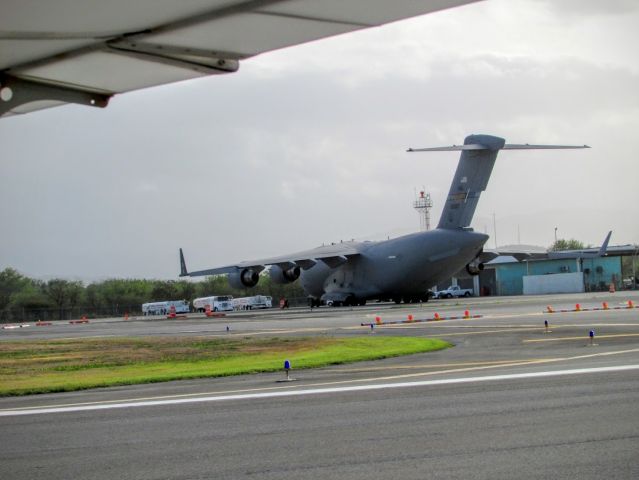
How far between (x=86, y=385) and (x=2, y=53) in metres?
12.7

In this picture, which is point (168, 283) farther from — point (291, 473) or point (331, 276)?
point (291, 473)

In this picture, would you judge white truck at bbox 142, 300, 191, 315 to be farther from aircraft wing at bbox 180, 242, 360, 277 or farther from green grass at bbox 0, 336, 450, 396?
green grass at bbox 0, 336, 450, 396

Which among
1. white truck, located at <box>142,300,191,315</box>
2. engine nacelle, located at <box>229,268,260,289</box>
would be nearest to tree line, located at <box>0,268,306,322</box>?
white truck, located at <box>142,300,191,315</box>

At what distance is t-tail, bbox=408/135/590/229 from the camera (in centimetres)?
5325

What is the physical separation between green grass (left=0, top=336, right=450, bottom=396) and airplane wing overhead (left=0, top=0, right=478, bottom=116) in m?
11.9

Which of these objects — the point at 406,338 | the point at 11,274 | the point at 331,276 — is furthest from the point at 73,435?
the point at 11,274

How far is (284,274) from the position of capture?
204 feet

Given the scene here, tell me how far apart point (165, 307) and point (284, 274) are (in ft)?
108

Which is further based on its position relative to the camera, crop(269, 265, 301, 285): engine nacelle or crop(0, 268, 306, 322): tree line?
crop(0, 268, 306, 322): tree line

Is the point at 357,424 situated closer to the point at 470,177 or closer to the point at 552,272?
the point at 470,177

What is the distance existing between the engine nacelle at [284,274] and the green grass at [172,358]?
32.5 m

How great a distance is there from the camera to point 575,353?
57.2ft

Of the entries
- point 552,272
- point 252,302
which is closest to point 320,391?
point 252,302

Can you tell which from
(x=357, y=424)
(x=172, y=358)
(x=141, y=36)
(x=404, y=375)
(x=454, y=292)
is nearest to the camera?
(x=141, y=36)
